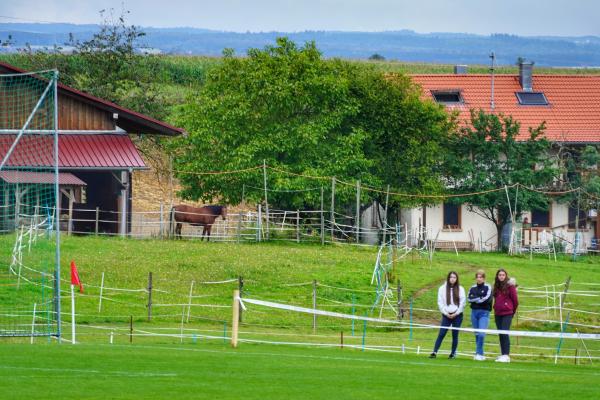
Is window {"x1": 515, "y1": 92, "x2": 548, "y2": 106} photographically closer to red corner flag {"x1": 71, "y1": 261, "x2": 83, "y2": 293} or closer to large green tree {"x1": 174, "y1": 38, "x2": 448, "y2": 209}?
large green tree {"x1": 174, "y1": 38, "x2": 448, "y2": 209}

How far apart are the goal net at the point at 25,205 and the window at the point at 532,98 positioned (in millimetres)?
28455

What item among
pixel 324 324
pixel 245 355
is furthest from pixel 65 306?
pixel 245 355

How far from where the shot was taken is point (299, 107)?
5500 cm

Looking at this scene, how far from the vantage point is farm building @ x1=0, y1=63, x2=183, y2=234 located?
1858 inches

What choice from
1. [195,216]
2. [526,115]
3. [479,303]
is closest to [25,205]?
[195,216]

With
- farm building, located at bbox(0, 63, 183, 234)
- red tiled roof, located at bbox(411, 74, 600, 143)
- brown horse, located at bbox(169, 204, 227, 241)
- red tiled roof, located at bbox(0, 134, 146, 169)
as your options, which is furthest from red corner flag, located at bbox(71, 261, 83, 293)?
red tiled roof, located at bbox(411, 74, 600, 143)

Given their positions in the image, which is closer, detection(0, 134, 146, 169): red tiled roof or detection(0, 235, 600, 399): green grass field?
detection(0, 235, 600, 399): green grass field

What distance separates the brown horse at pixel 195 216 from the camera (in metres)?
50.9

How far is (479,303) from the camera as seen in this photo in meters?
24.8

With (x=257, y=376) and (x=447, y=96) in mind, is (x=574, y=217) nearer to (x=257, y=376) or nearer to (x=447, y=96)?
(x=447, y=96)

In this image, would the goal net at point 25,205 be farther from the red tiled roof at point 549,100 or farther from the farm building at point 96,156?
the red tiled roof at point 549,100

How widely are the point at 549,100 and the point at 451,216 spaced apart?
11.3 meters

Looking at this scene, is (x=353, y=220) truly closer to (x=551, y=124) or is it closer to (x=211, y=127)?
(x=211, y=127)

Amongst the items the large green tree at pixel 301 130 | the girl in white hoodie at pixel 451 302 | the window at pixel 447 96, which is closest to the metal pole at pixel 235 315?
the girl in white hoodie at pixel 451 302
